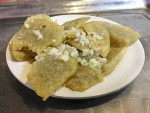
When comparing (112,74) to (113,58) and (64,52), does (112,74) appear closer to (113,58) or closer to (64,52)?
(113,58)

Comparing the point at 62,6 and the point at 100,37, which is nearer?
the point at 100,37

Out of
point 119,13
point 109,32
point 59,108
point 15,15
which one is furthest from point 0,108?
point 119,13

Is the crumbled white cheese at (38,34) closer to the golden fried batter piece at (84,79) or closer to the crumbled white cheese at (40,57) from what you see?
the crumbled white cheese at (40,57)

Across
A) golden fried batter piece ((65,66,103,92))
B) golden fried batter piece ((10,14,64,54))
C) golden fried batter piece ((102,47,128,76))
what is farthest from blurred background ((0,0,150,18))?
golden fried batter piece ((65,66,103,92))

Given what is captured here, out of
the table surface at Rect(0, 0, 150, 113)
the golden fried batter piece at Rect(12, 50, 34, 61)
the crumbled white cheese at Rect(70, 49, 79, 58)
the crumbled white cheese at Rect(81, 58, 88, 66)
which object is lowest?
the table surface at Rect(0, 0, 150, 113)

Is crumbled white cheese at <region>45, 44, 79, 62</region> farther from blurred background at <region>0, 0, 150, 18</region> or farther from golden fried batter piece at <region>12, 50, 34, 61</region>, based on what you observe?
blurred background at <region>0, 0, 150, 18</region>

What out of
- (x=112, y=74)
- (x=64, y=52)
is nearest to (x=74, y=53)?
(x=64, y=52)
